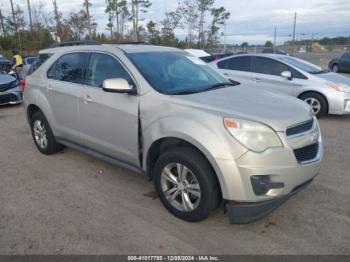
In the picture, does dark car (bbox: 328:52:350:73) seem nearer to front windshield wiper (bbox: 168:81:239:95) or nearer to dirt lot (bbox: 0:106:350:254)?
dirt lot (bbox: 0:106:350:254)

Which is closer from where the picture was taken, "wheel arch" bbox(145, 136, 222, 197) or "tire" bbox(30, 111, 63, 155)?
"wheel arch" bbox(145, 136, 222, 197)

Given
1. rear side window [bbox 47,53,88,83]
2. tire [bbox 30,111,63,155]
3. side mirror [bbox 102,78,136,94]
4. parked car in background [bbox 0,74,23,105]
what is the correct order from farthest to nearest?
1. parked car in background [bbox 0,74,23,105]
2. tire [bbox 30,111,63,155]
3. rear side window [bbox 47,53,88,83]
4. side mirror [bbox 102,78,136,94]

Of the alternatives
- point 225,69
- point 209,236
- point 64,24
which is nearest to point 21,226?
point 209,236

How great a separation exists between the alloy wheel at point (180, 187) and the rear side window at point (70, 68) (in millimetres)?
1906

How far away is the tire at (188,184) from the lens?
3.03 meters

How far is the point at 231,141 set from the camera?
2.87 metres

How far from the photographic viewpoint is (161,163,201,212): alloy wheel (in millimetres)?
3207

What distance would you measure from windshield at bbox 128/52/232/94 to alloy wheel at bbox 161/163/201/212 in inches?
34.0

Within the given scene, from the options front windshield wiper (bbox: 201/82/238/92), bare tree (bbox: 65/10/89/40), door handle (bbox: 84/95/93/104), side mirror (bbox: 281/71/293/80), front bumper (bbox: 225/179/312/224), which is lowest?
front bumper (bbox: 225/179/312/224)

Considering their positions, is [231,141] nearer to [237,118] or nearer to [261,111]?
[237,118]

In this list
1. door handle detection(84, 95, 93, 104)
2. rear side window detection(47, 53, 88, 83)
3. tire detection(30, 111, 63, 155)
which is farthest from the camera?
tire detection(30, 111, 63, 155)

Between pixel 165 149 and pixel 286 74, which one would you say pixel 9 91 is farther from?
pixel 165 149

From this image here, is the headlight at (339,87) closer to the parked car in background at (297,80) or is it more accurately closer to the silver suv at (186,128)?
the parked car in background at (297,80)

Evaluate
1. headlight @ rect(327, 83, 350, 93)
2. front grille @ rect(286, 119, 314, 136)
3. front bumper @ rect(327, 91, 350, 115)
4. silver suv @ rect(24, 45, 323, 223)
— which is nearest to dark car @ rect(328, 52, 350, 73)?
headlight @ rect(327, 83, 350, 93)
